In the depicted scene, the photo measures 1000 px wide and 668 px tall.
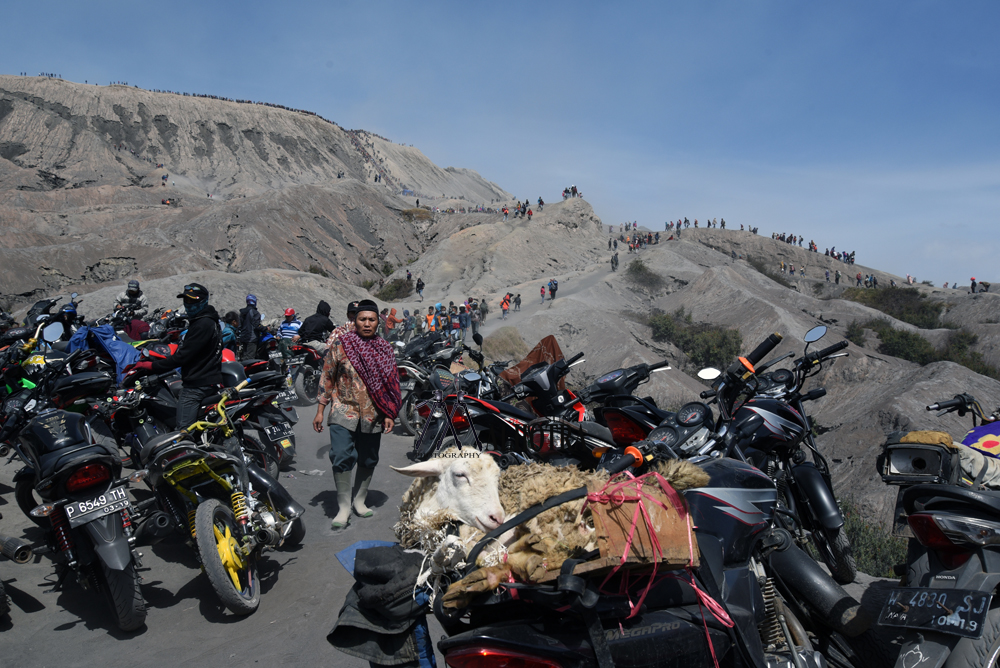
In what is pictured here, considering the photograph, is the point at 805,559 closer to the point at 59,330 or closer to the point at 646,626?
the point at 646,626

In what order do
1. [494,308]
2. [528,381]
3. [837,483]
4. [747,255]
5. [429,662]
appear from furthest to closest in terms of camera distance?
[747,255] → [494,308] → [837,483] → [528,381] → [429,662]

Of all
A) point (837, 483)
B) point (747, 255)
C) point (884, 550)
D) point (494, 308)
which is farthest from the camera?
point (747, 255)

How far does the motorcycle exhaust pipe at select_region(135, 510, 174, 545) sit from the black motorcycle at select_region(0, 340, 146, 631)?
0.56ft

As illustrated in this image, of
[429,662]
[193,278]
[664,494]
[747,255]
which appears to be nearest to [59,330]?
[429,662]

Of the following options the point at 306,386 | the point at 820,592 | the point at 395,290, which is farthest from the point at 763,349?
the point at 395,290

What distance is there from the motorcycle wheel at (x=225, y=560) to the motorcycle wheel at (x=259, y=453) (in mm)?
1487

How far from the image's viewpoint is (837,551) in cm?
392

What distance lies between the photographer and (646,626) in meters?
1.77

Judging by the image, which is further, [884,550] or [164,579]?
[884,550]

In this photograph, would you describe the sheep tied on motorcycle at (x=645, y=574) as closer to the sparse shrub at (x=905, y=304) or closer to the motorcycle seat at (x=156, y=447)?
the motorcycle seat at (x=156, y=447)

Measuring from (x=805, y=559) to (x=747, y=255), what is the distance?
5933cm

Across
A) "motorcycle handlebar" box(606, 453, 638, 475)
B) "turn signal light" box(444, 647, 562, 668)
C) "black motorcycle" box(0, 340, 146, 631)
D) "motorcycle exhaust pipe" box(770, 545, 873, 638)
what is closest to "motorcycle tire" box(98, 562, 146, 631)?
"black motorcycle" box(0, 340, 146, 631)

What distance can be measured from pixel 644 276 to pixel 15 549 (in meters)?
34.8

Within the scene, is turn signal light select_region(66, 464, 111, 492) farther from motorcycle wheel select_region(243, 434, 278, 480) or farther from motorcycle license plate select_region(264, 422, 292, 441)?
motorcycle license plate select_region(264, 422, 292, 441)
